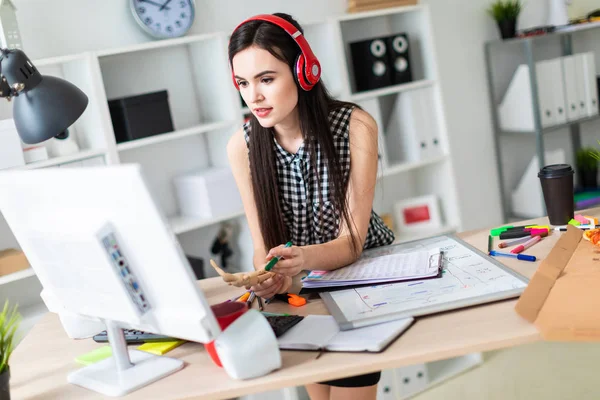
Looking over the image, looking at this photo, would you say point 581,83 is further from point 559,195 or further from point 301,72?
point 301,72

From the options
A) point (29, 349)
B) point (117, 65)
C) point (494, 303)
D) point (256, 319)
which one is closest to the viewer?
point (256, 319)

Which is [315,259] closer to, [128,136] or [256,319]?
[256,319]

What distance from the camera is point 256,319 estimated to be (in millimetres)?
1220

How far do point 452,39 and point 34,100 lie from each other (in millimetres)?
2616

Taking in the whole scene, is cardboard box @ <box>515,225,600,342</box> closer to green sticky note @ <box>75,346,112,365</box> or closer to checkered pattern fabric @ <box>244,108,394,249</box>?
checkered pattern fabric @ <box>244,108,394,249</box>

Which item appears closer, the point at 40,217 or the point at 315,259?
the point at 40,217

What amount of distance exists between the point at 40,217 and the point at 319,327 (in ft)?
1.81

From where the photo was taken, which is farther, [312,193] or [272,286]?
[312,193]

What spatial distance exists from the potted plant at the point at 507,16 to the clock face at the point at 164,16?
1.70 m

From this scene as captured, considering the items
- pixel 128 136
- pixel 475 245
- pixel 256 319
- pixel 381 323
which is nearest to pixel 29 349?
pixel 256 319

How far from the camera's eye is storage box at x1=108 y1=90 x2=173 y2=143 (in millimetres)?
2641

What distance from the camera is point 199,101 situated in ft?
10.1

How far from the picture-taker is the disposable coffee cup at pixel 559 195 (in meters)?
1.77

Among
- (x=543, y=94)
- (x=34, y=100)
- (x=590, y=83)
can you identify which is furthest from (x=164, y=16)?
(x=590, y=83)
